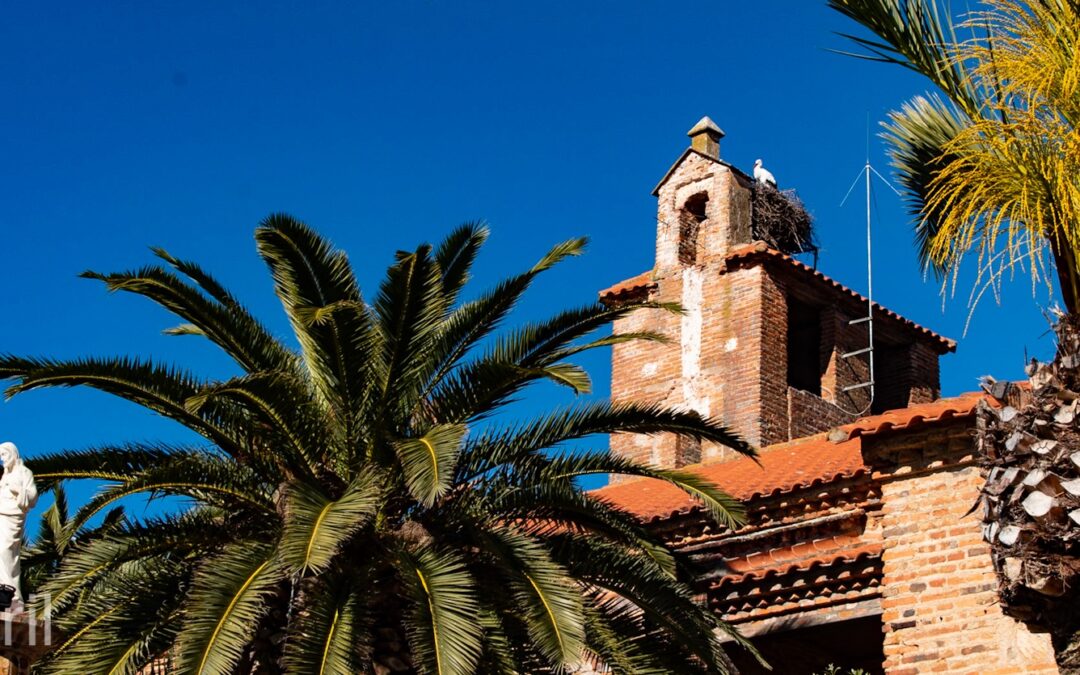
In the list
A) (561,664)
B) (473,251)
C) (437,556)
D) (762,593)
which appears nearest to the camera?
(561,664)

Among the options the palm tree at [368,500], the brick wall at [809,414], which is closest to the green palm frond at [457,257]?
the palm tree at [368,500]

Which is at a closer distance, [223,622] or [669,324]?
[223,622]

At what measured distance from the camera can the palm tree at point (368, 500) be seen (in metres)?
12.9

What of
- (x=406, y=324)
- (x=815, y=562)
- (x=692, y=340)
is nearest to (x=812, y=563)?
(x=815, y=562)

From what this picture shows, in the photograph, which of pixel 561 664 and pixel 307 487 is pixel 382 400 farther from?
pixel 561 664

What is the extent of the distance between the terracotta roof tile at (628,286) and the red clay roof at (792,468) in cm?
577

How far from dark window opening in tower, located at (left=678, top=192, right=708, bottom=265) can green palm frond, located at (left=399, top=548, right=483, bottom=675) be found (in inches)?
601

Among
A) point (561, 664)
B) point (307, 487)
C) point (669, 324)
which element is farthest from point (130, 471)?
point (669, 324)

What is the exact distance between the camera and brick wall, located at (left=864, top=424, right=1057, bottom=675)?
48.8ft

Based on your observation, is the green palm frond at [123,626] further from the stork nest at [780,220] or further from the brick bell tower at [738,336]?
the stork nest at [780,220]

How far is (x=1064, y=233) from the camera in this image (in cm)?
1007

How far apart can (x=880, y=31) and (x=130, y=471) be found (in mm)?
7211

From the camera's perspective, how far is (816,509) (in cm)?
1719

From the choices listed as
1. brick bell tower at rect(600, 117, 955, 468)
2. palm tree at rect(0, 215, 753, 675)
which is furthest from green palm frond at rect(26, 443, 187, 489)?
brick bell tower at rect(600, 117, 955, 468)
